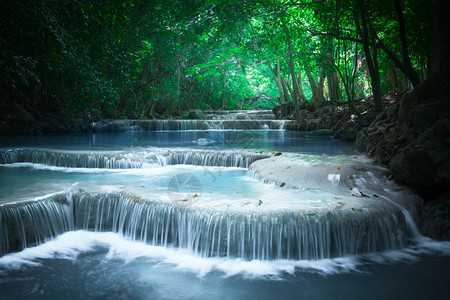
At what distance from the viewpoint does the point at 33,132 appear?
1722 centimetres

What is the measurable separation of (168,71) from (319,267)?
20.6m

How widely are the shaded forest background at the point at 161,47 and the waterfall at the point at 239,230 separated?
2.43 metres

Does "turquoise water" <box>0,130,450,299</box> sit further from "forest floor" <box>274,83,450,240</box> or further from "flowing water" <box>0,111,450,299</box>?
"forest floor" <box>274,83,450,240</box>

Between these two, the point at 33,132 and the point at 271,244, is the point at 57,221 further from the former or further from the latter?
the point at 33,132

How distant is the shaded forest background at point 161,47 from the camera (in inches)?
250

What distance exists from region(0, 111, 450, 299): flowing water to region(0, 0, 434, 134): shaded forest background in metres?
2.55

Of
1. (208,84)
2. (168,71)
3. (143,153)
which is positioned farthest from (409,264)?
(208,84)

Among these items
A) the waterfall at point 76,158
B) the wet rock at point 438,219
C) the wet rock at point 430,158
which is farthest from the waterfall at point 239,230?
the waterfall at point 76,158

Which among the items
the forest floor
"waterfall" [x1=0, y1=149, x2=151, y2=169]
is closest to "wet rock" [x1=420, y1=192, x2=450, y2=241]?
the forest floor

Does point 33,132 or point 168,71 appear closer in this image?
point 33,132

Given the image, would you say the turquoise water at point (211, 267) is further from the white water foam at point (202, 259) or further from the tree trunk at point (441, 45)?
the tree trunk at point (441, 45)

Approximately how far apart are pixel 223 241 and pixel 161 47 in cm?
1766

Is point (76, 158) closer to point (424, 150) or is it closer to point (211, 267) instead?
point (211, 267)

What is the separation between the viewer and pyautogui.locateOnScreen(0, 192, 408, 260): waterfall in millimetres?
5094
